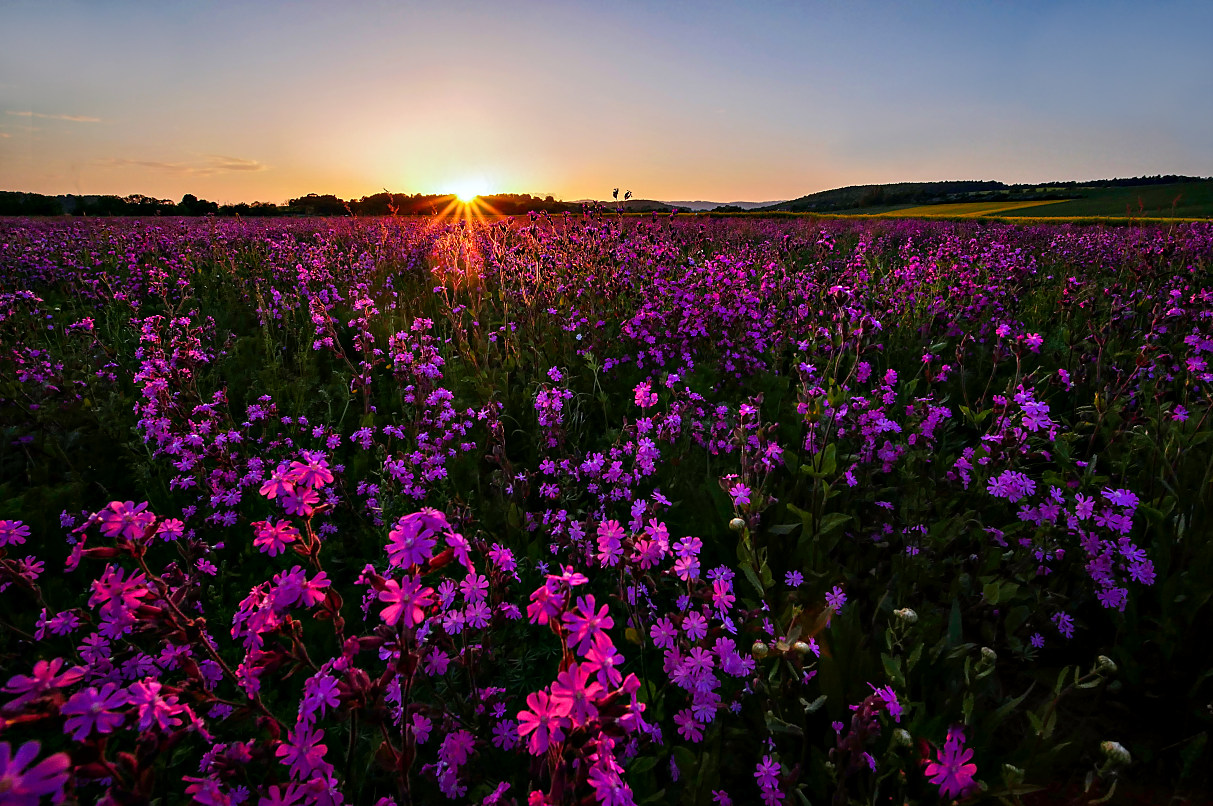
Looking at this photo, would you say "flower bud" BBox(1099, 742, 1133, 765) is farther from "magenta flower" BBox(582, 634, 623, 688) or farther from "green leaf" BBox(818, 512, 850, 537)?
"green leaf" BBox(818, 512, 850, 537)

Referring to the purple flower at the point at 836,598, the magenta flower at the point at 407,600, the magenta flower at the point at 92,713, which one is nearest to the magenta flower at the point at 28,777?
the magenta flower at the point at 92,713

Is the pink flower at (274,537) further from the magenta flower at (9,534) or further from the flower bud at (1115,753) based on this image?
the flower bud at (1115,753)

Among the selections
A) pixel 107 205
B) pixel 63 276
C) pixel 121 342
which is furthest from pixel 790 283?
pixel 107 205

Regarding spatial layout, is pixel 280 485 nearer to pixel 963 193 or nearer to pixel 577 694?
pixel 577 694

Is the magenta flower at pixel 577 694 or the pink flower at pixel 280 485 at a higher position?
the pink flower at pixel 280 485

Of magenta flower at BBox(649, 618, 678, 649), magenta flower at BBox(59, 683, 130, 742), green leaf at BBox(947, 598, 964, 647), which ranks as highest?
magenta flower at BBox(59, 683, 130, 742)

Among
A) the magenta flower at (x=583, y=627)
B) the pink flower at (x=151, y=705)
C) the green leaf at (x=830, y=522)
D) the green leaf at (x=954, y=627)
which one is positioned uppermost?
the magenta flower at (x=583, y=627)

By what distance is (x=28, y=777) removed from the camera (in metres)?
0.68

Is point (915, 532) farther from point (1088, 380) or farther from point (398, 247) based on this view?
point (398, 247)

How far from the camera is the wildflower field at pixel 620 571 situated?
1.20 metres

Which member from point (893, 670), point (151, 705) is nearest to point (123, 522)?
point (151, 705)

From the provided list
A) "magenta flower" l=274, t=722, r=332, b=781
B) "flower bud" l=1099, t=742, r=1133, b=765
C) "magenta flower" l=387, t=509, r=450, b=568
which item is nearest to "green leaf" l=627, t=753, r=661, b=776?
"magenta flower" l=274, t=722, r=332, b=781

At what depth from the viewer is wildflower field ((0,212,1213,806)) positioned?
1.20 metres

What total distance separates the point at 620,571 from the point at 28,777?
3.75 ft
